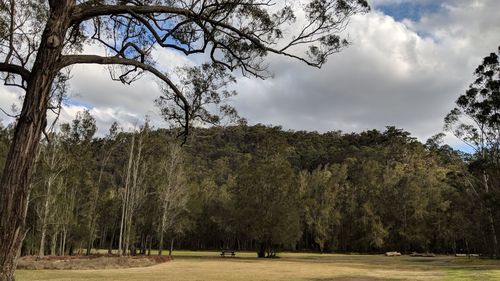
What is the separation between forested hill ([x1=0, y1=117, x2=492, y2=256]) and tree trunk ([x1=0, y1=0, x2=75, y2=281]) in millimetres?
22675

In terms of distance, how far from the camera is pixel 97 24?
775 centimetres

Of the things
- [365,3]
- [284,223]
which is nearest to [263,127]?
[284,223]

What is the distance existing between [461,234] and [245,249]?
3395 centimetres

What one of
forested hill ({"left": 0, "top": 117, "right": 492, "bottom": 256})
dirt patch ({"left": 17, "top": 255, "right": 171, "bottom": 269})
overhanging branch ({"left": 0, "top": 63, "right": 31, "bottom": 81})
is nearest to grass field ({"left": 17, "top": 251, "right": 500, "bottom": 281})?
dirt patch ({"left": 17, "top": 255, "right": 171, "bottom": 269})

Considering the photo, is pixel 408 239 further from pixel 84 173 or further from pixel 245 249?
pixel 84 173

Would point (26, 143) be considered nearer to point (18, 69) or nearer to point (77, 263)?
point (18, 69)

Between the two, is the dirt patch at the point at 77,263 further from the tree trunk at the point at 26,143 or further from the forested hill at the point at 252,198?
the tree trunk at the point at 26,143

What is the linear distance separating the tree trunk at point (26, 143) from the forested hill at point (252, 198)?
22675 millimetres

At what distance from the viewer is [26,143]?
4.96 m

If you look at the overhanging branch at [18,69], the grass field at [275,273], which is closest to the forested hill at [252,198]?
the grass field at [275,273]

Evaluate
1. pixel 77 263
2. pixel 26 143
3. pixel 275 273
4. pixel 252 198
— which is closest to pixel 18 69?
pixel 26 143

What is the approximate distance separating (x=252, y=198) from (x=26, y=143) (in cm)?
4060

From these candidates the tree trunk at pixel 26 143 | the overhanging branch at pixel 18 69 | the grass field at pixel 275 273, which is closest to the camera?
the tree trunk at pixel 26 143

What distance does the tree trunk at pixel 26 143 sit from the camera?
4.70m
